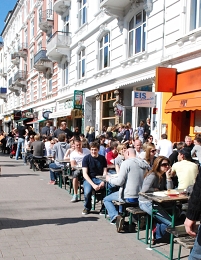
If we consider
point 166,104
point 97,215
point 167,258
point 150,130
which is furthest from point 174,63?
point 167,258

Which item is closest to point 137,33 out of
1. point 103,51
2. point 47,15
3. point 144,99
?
point 103,51

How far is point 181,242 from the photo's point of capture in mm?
3557

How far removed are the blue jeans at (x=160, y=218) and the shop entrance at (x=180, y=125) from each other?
667 cm

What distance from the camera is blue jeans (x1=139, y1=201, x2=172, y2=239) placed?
4.71m

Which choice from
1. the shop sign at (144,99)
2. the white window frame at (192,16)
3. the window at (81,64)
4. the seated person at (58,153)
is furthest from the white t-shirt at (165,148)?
the window at (81,64)

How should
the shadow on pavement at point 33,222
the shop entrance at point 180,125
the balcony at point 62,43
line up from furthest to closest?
the balcony at point 62,43 < the shop entrance at point 180,125 < the shadow on pavement at point 33,222

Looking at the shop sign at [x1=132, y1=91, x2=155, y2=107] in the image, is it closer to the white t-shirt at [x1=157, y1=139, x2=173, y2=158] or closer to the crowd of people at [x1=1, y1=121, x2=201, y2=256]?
the white t-shirt at [x1=157, y1=139, x2=173, y2=158]

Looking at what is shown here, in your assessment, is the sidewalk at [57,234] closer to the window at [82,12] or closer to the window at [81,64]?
the window at [81,64]

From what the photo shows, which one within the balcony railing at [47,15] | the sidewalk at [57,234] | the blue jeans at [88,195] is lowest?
the sidewalk at [57,234]

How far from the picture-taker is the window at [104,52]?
53.2ft

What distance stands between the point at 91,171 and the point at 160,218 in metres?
2.07

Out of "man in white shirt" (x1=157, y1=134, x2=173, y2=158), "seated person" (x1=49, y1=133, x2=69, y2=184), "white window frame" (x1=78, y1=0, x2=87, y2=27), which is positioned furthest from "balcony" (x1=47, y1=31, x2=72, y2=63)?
"man in white shirt" (x1=157, y1=134, x2=173, y2=158)

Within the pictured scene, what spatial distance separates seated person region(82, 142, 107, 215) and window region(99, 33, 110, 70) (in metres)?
10.5

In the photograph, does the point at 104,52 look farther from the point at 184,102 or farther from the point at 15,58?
the point at 15,58
